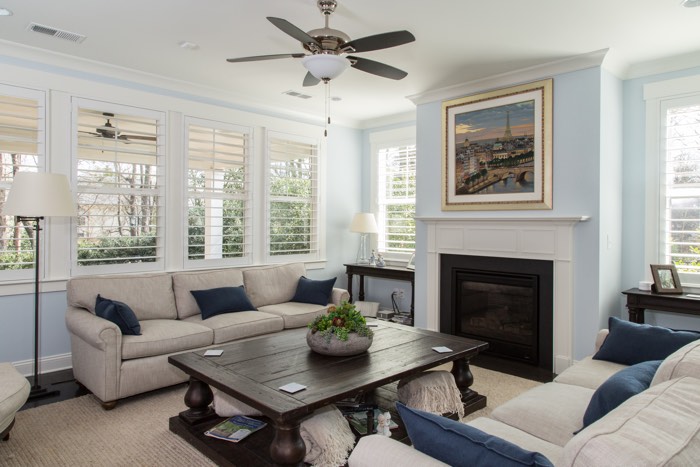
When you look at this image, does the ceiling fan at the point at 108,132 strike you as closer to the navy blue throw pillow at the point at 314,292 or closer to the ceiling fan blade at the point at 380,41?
the navy blue throw pillow at the point at 314,292

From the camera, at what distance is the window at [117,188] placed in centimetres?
428

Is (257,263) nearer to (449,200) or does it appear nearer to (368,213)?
(368,213)

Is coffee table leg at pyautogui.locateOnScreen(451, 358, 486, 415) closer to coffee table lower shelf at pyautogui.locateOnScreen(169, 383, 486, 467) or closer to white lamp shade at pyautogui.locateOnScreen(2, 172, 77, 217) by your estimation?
coffee table lower shelf at pyautogui.locateOnScreen(169, 383, 486, 467)

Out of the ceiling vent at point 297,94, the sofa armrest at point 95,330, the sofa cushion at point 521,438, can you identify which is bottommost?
the sofa cushion at point 521,438

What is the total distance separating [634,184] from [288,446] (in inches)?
155

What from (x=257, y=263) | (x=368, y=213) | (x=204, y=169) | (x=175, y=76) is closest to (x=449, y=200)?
(x=368, y=213)

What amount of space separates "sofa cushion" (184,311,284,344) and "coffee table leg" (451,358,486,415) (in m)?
1.82

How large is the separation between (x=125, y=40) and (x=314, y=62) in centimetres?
198

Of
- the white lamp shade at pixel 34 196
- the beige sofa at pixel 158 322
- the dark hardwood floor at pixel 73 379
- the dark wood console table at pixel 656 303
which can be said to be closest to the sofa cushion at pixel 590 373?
the dark hardwood floor at pixel 73 379

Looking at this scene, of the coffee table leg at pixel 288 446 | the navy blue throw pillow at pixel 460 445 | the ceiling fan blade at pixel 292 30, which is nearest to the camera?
the navy blue throw pillow at pixel 460 445

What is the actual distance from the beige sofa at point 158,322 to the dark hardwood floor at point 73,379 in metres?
0.13

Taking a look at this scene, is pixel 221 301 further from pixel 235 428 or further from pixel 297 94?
pixel 297 94

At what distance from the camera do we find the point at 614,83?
13.8 feet

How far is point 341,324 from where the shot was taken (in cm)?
301
